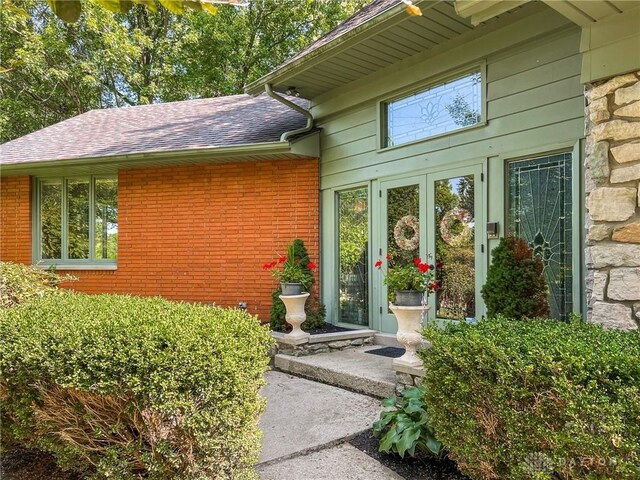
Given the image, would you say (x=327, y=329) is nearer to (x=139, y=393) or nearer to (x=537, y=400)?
(x=139, y=393)

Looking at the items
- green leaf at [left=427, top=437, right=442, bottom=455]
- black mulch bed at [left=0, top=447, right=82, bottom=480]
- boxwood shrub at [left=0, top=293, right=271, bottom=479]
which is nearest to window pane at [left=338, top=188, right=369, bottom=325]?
green leaf at [left=427, top=437, right=442, bottom=455]

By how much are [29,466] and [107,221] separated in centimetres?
577

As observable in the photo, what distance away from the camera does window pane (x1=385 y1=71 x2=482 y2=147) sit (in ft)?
16.2

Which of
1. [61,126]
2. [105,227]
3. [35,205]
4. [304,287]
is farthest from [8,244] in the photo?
[304,287]

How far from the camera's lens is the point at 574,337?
223cm

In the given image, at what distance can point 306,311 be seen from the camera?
6.34 meters

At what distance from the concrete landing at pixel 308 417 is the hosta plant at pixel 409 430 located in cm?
35

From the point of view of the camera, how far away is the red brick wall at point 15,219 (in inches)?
326

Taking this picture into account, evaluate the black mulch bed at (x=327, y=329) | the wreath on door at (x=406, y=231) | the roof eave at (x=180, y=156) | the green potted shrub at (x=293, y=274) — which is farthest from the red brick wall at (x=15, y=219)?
the wreath on door at (x=406, y=231)

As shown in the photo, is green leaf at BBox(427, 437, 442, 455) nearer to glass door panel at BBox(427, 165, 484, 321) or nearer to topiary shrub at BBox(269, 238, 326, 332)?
glass door panel at BBox(427, 165, 484, 321)

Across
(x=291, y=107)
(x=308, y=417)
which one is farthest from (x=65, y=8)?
(x=291, y=107)

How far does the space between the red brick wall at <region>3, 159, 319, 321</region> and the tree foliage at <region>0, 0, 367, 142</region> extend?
9.17 meters

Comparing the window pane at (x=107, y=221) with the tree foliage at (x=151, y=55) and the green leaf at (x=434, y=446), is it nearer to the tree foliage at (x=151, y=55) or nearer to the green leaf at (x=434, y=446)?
the green leaf at (x=434, y=446)

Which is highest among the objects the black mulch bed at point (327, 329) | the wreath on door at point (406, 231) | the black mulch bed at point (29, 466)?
the wreath on door at point (406, 231)
